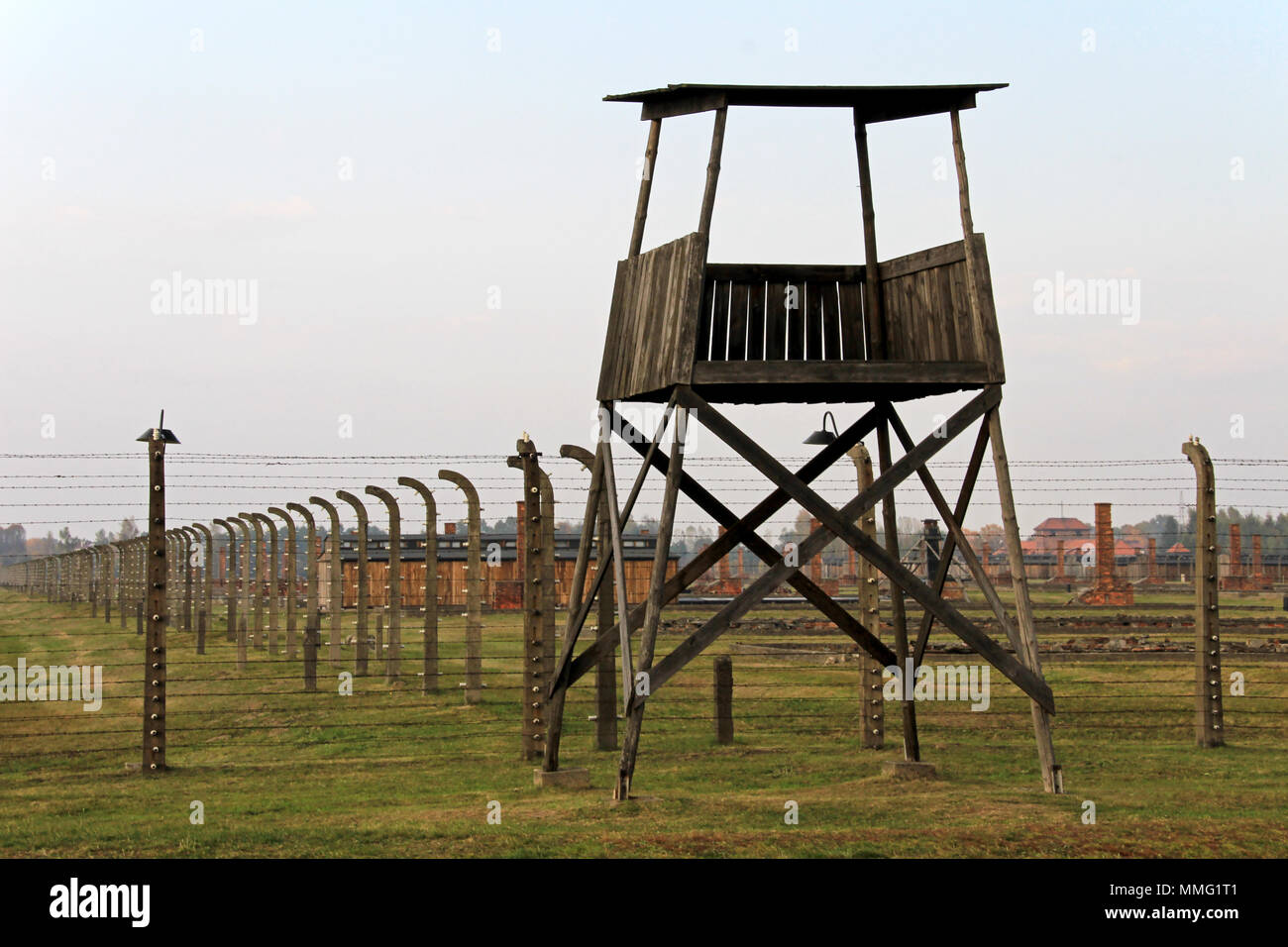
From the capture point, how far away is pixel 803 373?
10938mm

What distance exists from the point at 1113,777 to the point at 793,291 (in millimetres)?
5162

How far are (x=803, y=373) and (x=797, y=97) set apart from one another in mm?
2320

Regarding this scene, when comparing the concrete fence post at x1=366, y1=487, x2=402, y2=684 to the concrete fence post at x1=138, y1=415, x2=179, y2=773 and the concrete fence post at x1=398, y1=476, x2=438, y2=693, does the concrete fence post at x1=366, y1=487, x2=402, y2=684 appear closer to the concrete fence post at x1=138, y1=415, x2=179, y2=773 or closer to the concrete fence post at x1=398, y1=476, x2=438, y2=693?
the concrete fence post at x1=398, y1=476, x2=438, y2=693

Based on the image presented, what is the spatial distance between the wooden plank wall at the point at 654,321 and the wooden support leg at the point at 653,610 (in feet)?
1.65

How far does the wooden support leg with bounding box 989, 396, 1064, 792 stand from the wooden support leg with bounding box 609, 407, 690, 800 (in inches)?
105

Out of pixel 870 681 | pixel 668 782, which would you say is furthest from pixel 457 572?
pixel 668 782

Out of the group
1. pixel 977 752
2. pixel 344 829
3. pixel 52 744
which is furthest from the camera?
pixel 52 744

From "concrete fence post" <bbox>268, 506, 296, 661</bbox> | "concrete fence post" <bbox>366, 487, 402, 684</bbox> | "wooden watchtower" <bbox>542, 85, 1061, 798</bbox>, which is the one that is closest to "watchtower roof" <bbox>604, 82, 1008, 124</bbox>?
"wooden watchtower" <bbox>542, 85, 1061, 798</bbox>

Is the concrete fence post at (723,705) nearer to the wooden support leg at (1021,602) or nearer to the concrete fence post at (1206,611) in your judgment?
the wooden support leg at (1021,602)

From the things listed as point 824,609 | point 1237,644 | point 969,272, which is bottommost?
point 1237,644

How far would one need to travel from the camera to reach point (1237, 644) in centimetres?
3067

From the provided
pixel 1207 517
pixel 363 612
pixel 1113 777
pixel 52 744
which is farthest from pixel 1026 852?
pixel 363 612
